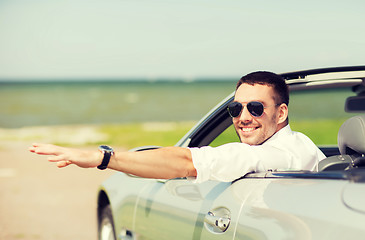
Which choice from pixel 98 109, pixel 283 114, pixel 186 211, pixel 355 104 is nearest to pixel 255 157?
pixel 283 114

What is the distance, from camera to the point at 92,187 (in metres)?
10.3

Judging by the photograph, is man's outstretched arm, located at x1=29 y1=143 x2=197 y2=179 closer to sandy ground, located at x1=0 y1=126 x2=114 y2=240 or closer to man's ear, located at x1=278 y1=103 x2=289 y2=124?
man's ear, located at x1=278 y1=103 x2=289 y2=124

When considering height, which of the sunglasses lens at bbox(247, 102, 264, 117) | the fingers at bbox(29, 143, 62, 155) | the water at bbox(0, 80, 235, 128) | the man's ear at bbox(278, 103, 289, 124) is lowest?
the water at bbox(0, 80, 235, 128)

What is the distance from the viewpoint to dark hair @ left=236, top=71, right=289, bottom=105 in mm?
3430

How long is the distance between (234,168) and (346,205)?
0.74 metres

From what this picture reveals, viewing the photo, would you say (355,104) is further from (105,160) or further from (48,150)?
(48,150)

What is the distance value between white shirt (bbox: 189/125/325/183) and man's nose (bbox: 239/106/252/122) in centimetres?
15

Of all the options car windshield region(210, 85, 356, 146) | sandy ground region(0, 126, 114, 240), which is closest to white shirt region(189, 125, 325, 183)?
car windshield region(210, 85, 356, 146)

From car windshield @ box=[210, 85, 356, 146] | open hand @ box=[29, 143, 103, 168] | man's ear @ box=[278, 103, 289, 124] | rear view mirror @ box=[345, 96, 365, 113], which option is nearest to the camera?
open hand @ box=[29, 143, 103, 168]

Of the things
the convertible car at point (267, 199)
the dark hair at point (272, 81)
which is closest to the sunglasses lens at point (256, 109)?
the dark hair at point (272, 81)

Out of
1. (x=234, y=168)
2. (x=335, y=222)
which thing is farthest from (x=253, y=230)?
(x=335, y=222)

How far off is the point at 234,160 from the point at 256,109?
368mm

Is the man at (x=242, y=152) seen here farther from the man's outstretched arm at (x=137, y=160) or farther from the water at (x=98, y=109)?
the water at (x=98, y=109)

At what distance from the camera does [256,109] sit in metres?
3.37
